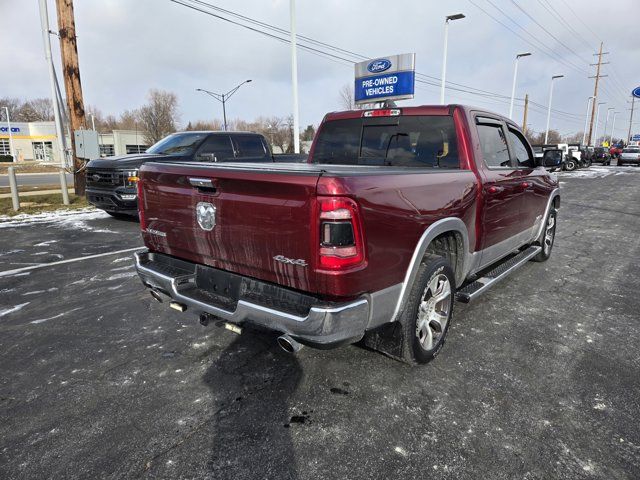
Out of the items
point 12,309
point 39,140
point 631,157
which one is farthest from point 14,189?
point 39,140

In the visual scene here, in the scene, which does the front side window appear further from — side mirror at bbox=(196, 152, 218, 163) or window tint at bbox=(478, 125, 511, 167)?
window tint at bbox=(478, 125, 511, 167)

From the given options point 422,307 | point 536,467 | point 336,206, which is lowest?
point 536,467

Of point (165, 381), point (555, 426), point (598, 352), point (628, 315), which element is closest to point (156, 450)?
point (165, 381)

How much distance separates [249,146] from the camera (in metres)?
9.63

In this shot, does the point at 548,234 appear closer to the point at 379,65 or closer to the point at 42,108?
the point at 379,65

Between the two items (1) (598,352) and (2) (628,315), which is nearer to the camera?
(1) (598,352)

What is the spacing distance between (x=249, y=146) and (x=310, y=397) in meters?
7.74

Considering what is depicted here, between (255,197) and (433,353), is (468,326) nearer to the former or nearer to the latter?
(433,353)

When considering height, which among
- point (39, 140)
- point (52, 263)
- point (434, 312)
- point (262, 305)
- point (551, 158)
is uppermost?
point (39, 140)

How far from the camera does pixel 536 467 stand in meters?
2.17

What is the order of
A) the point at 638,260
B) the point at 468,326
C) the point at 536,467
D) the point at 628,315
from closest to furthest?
1. the point at 536,467
2. the point at 468,326
3. the point at 628,315
4. the point at 638,260

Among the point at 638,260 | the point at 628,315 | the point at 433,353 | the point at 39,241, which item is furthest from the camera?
the point at 39,241

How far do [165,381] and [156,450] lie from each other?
0.71 metres

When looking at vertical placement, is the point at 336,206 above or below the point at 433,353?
above
